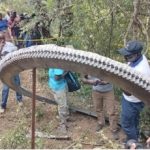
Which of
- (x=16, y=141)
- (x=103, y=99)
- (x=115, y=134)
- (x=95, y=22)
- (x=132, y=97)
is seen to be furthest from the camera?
(x=95, y=22)

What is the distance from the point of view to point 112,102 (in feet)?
26.0

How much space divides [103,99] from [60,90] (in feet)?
2.65

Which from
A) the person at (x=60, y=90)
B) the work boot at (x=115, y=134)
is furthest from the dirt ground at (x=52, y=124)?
the person at (x=60, y=90)

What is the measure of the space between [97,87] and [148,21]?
1.62 m

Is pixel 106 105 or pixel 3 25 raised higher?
pixel 3 25

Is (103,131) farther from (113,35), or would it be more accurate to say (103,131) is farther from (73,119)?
(113,35)

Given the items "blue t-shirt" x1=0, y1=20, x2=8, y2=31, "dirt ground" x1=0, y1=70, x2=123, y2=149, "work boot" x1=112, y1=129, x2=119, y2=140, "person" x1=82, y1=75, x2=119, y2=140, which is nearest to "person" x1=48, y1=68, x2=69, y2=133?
"dirt ground" x1=0, y1=70, x2=123, y2=149

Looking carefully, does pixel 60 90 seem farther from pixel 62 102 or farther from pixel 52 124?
pixel 52 124

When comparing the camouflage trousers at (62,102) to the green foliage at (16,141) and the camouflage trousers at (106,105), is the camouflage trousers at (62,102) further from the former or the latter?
the green foliage at (16,141)

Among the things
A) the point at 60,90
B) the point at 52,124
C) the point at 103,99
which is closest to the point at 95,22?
the point at 60,90

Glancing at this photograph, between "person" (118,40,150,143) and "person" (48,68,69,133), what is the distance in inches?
69.2

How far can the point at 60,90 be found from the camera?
8242mm

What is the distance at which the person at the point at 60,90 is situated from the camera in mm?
7977

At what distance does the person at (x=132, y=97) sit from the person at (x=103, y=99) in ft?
3.75
